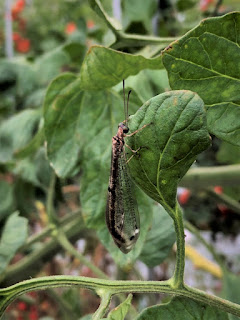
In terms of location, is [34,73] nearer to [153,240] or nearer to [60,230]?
[60,230]

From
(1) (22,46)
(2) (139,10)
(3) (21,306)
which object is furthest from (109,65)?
(1) (22,46)

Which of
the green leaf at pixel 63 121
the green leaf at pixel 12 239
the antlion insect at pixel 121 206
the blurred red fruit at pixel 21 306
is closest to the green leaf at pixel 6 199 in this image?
the green leaf at pixel 12 239

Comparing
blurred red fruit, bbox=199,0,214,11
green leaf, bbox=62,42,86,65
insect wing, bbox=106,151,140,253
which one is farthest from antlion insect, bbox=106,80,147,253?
blurred red fruit, bbox=199,0,214,11

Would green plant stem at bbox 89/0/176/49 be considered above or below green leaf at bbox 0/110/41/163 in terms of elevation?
above

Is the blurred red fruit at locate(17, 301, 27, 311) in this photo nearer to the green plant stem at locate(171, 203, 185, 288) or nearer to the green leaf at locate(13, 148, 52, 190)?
the green leaf at locate(13, 148, 52, 190)

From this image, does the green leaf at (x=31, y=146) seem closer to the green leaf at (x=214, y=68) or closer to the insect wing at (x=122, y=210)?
the insect wing at (x=122, y=210)

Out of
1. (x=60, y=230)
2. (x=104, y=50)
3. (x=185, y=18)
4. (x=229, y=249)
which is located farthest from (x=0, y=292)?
(x=229, y=249)
